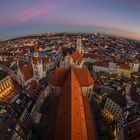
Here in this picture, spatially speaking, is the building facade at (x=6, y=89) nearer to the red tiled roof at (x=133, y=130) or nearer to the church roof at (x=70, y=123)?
the church roof at (x=70, y=123)

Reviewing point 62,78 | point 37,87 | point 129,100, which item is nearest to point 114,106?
point 129,100

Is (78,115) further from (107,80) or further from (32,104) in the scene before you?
(107,80)

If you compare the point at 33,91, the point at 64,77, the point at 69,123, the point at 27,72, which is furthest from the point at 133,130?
the point at 27,72

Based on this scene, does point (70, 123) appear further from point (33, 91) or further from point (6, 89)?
point (6, 89)

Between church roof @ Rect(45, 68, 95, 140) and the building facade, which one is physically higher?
church roof @ Rect(45, 68, 95, 140)

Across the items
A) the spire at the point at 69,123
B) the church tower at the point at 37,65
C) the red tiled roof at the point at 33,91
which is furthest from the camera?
the church tower at the point at 37,65

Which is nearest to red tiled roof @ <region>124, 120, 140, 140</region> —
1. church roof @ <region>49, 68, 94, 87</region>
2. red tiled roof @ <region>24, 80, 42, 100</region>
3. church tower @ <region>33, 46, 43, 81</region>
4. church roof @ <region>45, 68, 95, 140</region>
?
church roof @ <region>45, 68, 95, 140</region>

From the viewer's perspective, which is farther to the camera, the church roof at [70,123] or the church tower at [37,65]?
the church tower at [37,65]

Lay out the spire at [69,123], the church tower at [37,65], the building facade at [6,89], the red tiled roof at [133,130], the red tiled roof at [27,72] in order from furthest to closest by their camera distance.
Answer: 1. the red tiled roof at [27,72]
2. the church tower at [37,65]
3. the building facade at [6,89]
4. the red tiled roof at [133,130]
5. the spire at [69,123]

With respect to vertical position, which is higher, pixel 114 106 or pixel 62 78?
pixel 62 78

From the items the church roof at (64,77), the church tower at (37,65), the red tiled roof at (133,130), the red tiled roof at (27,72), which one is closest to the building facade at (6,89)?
the red tiled roof at (27,72)

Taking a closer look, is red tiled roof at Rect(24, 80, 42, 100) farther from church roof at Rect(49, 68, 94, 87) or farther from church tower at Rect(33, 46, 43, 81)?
church tower at Rect(33, 46, 43, 81)
